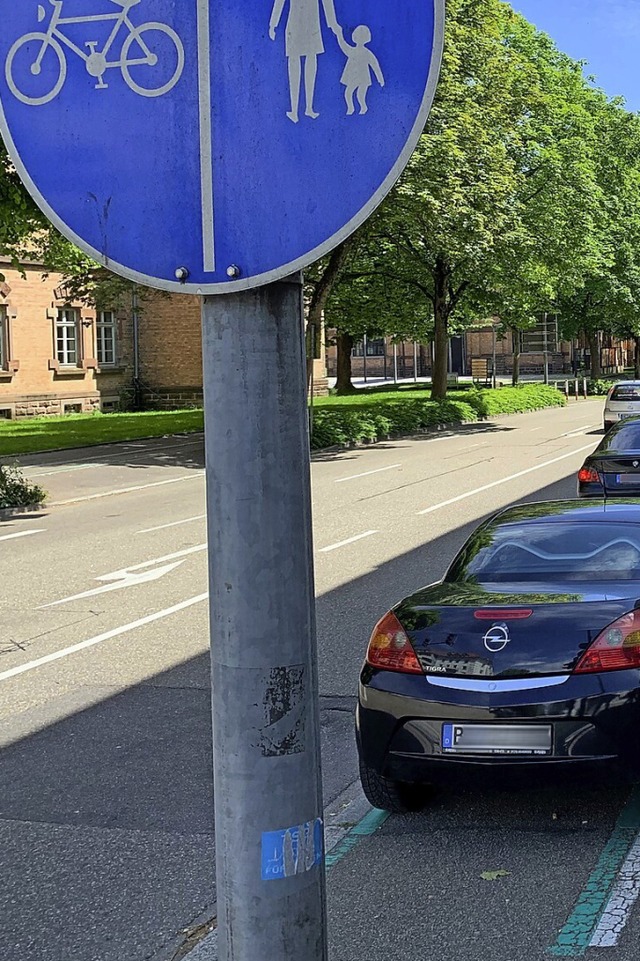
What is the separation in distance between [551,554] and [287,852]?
186 inches

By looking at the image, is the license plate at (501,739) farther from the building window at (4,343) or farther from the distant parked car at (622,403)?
the building window at (4,343)

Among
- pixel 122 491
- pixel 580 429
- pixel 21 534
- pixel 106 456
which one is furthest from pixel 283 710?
pixel 580 429

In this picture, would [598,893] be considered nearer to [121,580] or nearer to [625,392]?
[121,580]

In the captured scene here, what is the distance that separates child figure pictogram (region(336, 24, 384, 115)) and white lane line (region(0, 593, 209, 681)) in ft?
24.8

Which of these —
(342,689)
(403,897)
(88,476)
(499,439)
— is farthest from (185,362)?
(403,897)

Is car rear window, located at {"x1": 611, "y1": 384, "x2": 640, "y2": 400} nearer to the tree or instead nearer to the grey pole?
the tree

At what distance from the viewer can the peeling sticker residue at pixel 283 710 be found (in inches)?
90.2

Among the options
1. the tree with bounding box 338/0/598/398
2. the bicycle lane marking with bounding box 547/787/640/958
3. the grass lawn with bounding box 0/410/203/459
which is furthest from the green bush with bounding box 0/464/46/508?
the bicycle lane marking with bounding box 547/787/640/958

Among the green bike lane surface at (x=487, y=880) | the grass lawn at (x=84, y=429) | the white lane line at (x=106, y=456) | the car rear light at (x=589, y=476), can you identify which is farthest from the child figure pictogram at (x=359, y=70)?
the grass lawn at (x=84, y=429)

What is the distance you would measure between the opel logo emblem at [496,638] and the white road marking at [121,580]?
7.13 m

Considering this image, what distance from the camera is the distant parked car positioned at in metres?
34.5

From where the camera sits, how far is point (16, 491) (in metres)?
20.2

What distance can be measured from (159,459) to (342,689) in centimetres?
2169

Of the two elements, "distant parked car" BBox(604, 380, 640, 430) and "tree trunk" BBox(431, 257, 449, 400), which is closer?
"distant parked car" BBox(604, 380, 640, 430)
